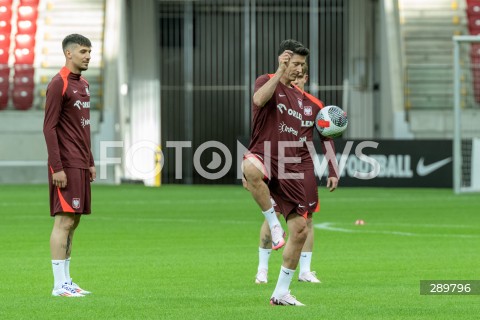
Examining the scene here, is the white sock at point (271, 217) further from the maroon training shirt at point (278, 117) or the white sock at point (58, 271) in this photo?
the white sock at point (58, 271)

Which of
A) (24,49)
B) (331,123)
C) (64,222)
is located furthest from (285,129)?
(24,49)

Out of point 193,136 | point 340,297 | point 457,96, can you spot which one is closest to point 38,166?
point 193,136

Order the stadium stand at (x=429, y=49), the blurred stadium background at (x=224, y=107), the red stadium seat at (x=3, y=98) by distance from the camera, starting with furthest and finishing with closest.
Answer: the stadium stand at (x=429, y=49)
the red stadium seat at (x=3, y=98)
the blurred stadium background at (x=224, y=107)

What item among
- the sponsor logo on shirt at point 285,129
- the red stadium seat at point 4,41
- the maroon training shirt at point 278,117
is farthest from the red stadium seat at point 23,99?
the sponsor logo on shirt at point 285,129

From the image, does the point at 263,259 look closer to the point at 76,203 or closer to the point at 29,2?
the point at 76,203

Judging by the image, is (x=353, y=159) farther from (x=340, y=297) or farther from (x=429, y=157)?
(x=340, y=297)

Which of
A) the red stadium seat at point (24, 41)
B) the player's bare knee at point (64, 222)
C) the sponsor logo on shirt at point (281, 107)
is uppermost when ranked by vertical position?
the red stadium seat at point (24, 41)

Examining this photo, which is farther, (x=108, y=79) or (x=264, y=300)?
(x=108, y=79)

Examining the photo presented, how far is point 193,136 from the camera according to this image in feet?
132

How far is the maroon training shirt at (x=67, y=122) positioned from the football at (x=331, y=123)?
2.20 meters

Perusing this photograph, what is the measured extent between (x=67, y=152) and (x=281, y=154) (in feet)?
5.72

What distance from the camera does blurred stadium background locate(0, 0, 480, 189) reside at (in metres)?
37.9

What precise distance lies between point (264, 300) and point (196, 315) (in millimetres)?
1110

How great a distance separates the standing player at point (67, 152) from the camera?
987 centimetres
